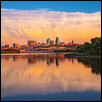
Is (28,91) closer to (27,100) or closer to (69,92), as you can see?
(27,100)

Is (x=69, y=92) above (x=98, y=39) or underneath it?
underneath

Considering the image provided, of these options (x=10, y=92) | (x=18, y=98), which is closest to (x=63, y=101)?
(x=18, y=98)

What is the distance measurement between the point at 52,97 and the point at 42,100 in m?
1.00

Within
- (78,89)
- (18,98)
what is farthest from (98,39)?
(18,98)

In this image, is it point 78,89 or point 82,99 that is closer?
point 82,99

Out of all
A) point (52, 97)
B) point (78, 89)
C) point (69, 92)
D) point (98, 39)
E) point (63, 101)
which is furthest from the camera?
point (98, 39)

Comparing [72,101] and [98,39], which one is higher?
[98,39]

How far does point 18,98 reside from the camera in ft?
38.3

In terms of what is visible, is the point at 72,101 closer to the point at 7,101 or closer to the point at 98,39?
the point at 7,101

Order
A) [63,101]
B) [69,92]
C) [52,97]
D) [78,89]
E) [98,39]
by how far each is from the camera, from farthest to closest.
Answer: [98,39] < [78,89] < [69,92] < [52,97] < [63,101]

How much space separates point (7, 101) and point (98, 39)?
6252 cm

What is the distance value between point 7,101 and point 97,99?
6.86 metres

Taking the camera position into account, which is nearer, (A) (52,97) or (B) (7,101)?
(B) (7,101)

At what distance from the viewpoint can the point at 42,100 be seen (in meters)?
11.2
